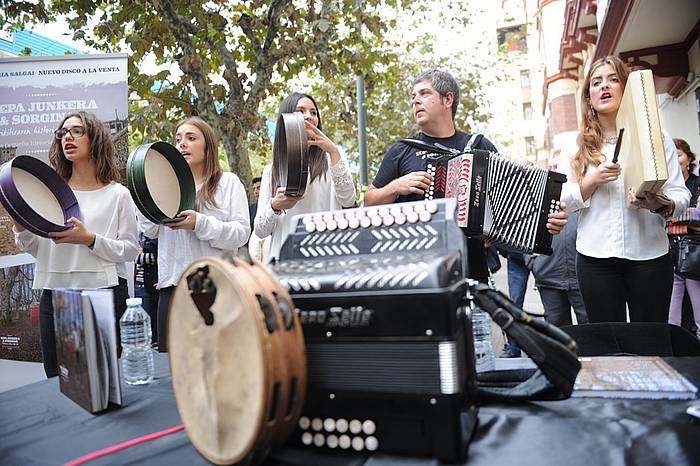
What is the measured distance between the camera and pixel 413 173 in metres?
2.77

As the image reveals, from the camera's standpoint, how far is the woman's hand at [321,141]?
2.67 metres

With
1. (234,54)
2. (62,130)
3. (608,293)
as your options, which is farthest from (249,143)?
(608,293)

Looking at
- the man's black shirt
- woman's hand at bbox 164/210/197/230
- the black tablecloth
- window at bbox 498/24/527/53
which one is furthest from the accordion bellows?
window at bbox 498/24/527/53

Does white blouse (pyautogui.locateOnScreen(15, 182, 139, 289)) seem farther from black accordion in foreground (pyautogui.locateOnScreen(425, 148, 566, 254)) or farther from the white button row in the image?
the white button row

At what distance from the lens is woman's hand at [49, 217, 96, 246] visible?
2.38 m

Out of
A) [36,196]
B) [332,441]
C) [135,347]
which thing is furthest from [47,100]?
[332,441]

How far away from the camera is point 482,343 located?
171 centimetres

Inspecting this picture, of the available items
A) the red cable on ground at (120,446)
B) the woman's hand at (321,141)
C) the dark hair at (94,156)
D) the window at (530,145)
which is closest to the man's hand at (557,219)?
the woman's hand at (321,141)

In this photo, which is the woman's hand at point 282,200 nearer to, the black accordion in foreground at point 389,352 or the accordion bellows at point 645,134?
the black accordion in foreground at point 389,352

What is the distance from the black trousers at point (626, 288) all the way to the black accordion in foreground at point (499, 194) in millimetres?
261

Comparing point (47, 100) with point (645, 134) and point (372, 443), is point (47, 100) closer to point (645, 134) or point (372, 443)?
point (645, 134)

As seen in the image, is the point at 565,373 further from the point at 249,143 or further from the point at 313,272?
the point at 249,143

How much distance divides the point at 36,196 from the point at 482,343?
6.27 feet

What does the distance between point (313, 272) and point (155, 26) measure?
532cm
